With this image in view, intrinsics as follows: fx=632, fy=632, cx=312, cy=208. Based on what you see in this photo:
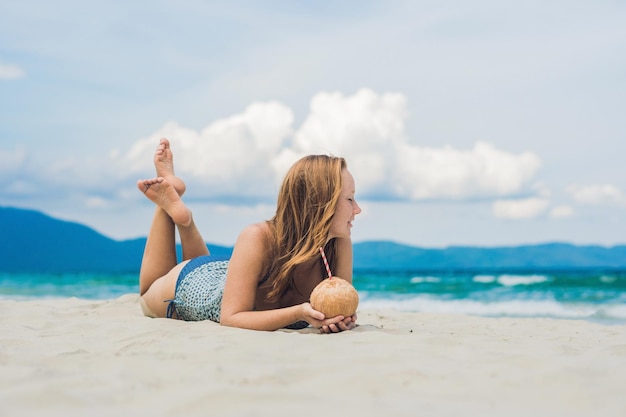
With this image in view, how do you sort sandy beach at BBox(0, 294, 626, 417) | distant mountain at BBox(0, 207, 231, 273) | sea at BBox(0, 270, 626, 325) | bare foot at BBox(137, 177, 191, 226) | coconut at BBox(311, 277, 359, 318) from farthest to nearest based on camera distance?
1. distant mountain at BBox(0, 207, 231, 273)
2. sea at BBox(0, 270, 626, 325)
3. bare foot at BBox(137, 177, 191, 226)
4. coconut at BBox(311, 277, 359, 318)
5. sandy beach at BBox(0, 294, 626, 417)

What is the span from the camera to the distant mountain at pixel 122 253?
62.9 meters

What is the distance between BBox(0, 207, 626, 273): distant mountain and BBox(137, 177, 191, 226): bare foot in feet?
190

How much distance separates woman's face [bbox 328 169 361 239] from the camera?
3572mm

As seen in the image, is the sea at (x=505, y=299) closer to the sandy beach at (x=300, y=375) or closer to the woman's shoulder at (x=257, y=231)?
the woman's shoulder at (x=257, y=231)

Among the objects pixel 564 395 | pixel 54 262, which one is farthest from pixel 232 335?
pixel 54 262

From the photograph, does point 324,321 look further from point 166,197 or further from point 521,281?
point 521,281

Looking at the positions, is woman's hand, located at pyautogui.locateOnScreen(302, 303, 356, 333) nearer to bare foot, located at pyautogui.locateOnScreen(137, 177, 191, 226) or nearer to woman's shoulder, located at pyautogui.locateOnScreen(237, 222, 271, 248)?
woman's shoulder, located at pyautogui.locateOnScreen(237, 222, 271, 248)

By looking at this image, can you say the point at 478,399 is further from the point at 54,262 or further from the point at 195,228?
the point at 54,262

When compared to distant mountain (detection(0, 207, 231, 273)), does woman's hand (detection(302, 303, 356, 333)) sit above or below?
below

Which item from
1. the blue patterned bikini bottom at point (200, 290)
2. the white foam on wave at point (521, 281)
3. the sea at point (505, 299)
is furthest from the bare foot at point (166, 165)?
the white foam on wave at point (521, 281)

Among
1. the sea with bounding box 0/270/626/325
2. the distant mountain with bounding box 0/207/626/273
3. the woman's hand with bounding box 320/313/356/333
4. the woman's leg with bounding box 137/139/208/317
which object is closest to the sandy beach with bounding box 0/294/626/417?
the woman's hand with bounding box 320/313/356/333

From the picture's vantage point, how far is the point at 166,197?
179 inches

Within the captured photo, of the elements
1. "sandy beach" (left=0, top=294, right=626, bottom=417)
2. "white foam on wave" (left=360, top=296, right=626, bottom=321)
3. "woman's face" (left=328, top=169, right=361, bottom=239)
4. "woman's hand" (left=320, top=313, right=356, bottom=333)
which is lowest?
"white foam on wave" (left=360, top=296, right=626, bottom=321)

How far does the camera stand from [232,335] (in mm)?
3355
